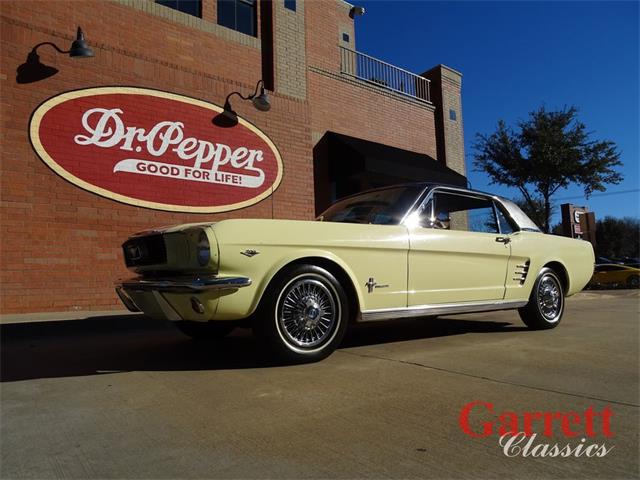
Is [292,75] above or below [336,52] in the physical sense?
below

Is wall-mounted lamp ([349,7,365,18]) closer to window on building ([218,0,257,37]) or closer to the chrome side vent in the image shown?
window on building ([218,0,257,37])

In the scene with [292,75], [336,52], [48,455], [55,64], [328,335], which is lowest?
[48,455]

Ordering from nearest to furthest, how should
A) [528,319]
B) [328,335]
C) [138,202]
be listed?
[328,335] → [528,319] → [138,202]

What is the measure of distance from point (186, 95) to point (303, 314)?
7.23 m

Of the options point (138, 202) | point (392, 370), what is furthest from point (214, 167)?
point (392, 370)

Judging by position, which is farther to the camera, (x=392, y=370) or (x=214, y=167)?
(x=214, y=167)

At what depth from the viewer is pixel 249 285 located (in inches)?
139

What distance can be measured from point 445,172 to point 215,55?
7.02m

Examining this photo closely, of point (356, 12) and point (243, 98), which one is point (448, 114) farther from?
point (243, 98)

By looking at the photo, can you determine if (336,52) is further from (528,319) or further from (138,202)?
(528,319)

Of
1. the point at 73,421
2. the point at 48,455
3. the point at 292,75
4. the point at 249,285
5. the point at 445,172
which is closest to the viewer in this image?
the point at 48,455

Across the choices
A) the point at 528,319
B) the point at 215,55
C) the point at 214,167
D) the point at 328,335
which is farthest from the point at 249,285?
the point at 215,55

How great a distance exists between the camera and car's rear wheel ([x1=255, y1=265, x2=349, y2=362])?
363 centimetres

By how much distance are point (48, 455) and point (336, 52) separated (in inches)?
529
